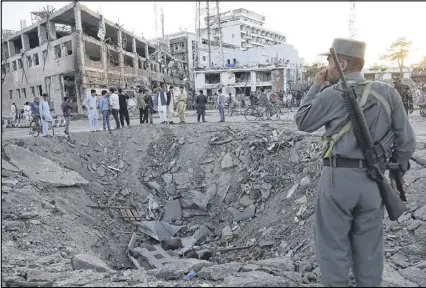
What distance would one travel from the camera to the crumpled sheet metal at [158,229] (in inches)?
300

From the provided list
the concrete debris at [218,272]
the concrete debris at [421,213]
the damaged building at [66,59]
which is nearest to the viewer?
the concrete debris at [218,272]

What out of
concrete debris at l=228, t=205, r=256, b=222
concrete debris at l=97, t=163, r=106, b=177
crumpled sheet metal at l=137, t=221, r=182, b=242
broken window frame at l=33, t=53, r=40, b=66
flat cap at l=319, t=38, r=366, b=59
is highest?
broken window frame at l=33, t=53, r=40, b=66

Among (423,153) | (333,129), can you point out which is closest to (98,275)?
(333,129)

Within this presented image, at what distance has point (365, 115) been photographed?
8.02 ft

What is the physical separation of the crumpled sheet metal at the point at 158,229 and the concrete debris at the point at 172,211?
1.99 ft

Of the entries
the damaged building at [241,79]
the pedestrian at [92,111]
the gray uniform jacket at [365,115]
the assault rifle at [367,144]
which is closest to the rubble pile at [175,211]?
the pedestrian at [92,111]

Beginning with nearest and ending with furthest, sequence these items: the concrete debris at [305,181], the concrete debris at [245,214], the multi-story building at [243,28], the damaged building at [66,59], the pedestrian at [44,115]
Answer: the concrete debris at [305,181] < the concrete debris at [245,214] < the pedestrian at [44,115] < the damaged building at [66,59] < the multi-story building at [243,28]

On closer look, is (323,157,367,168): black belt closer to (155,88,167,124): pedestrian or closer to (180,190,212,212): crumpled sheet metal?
Result: (180,190,212,212): crumpled sheet metal

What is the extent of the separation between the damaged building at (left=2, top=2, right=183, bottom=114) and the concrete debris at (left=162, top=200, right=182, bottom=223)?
17900mm

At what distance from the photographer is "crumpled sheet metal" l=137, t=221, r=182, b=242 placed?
7631 millimetres

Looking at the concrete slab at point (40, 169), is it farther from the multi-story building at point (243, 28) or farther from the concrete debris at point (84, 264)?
the multi-story building at point (243, 28)

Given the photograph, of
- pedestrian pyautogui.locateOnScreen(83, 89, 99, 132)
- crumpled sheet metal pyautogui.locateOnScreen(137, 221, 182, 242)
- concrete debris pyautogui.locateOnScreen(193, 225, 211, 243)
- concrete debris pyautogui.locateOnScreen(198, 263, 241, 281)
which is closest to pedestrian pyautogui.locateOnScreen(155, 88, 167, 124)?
pedestrian pyautogui.locateOnScreen(83, 89, 99, 132)

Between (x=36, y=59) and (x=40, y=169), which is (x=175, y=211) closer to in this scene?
(x=40, y=169)

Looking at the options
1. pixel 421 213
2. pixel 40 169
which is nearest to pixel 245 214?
pixel 421 213
